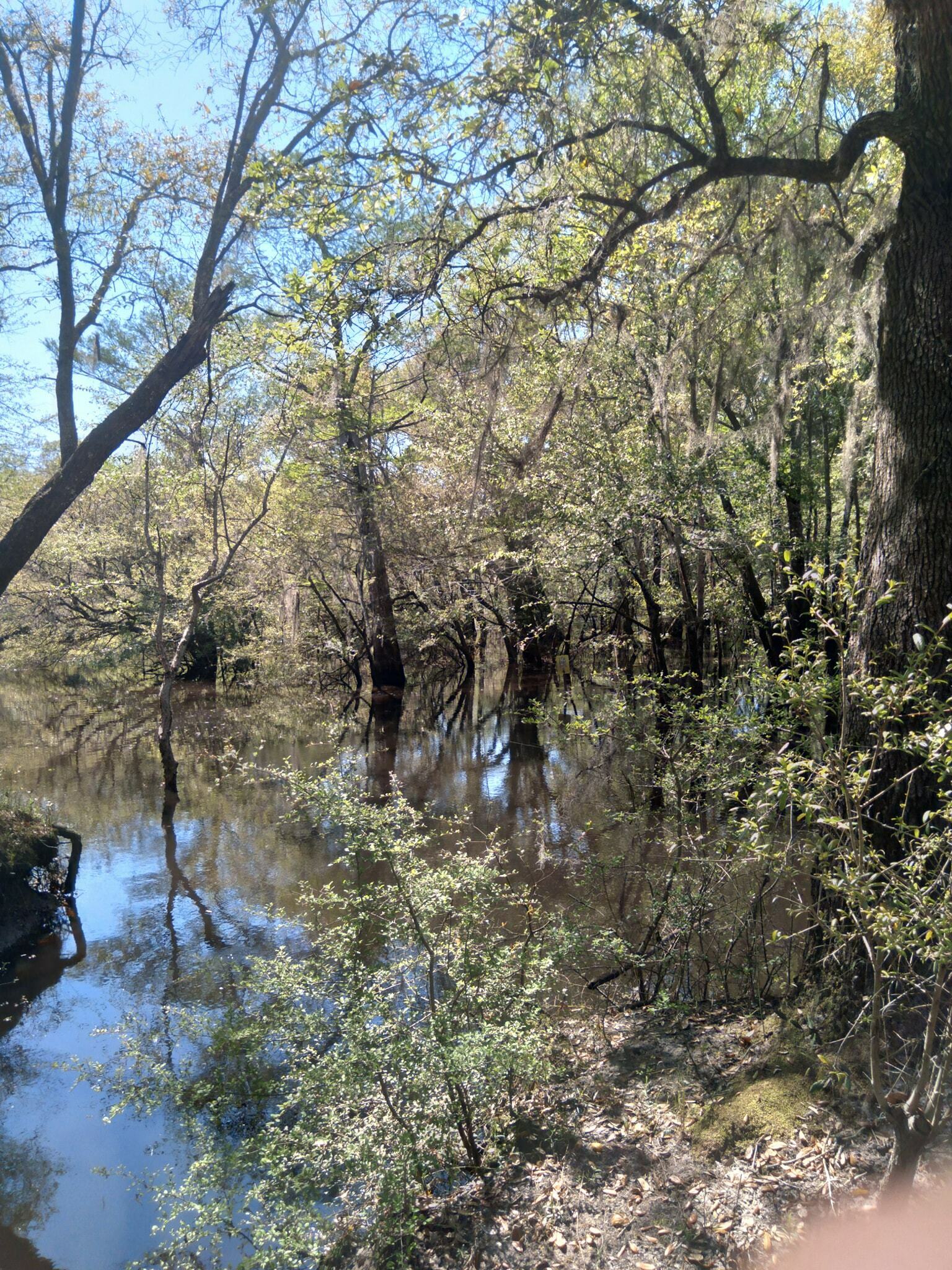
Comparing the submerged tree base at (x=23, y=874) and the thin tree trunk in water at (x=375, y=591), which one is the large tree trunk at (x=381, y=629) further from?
the submerged tree base at (x=23, y=874)

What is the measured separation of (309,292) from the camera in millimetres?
5613

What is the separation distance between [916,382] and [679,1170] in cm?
341

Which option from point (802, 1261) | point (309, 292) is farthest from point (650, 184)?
point (802, 1261)

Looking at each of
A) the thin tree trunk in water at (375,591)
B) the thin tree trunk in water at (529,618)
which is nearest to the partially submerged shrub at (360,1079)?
the thin tree trunk in water at (529,618)

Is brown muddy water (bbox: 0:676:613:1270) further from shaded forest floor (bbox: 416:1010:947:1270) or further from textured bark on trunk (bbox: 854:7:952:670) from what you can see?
textured bark on trunk (bbox: 854:7:952:670)

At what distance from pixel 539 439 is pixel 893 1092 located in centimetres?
520

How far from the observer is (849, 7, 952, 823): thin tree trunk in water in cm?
340

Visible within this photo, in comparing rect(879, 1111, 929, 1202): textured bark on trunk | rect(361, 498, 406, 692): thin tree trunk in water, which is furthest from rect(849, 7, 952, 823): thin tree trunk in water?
rect(361, 498, 406, 692): thin tree trunk in water

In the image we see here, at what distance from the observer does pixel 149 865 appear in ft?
29.3

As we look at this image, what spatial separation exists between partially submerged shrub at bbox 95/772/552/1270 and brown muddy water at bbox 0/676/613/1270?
1.43 feet

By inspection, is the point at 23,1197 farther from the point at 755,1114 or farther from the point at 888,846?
the point at 888,846

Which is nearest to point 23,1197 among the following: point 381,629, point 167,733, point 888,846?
point 888,846

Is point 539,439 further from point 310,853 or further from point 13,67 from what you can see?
point 13,67

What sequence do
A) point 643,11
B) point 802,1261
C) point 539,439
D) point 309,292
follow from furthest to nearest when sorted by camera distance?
point 539,439 → point 309,292 → point 643,11 → point 802,1261
